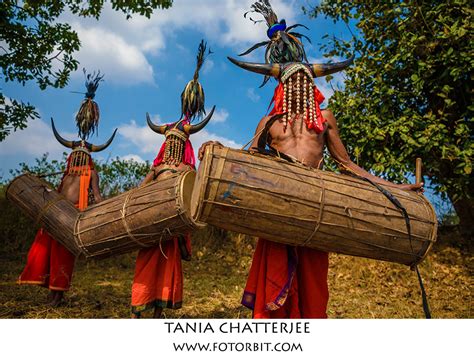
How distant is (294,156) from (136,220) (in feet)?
5.79

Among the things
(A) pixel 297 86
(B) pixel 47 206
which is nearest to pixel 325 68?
(A) pixel 297 86

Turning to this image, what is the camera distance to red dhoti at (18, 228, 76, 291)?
17.4 ft

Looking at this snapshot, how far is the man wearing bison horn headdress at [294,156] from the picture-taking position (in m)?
2.77

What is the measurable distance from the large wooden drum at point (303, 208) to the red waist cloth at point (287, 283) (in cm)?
31

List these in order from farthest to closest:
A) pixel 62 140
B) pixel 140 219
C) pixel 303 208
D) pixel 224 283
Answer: pixel 224 283, pixel 62 140, pixel 140 219, pixel 303 208

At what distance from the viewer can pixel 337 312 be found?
19.4 ft

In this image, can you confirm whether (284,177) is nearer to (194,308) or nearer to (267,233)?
(267,233)

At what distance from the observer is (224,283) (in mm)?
8086

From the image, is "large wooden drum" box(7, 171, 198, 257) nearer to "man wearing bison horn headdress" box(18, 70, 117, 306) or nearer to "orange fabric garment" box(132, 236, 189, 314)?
"orange fabric garment" box(132, 236, 189, 314)

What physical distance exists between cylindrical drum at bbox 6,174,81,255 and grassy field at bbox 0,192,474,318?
3.76 feet

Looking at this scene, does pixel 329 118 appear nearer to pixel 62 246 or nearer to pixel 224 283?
pixel 62 246

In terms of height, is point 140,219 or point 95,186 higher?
point 95,186

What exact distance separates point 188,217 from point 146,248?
36.9 inches

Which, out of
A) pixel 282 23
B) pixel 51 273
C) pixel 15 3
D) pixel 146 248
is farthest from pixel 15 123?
pixel 282 23
